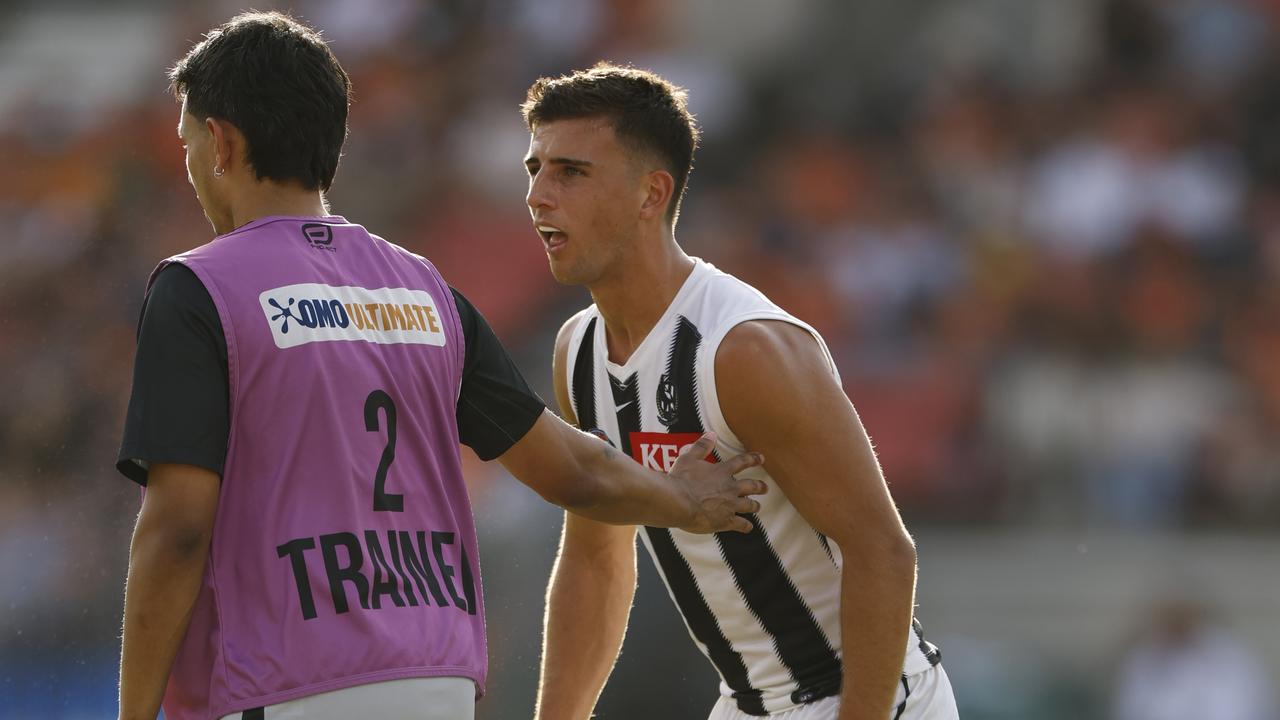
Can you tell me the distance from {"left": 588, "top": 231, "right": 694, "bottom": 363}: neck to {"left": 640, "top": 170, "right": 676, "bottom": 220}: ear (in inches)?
3.1

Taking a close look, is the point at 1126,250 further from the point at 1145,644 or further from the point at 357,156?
the point at 357,156

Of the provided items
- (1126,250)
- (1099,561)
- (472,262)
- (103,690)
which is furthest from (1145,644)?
(103,690)

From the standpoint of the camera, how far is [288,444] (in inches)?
116

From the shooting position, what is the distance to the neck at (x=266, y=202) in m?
3.19

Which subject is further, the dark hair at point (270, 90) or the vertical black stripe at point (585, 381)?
the vertical black stripe at point (585, 381)

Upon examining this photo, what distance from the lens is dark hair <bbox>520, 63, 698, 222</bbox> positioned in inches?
166

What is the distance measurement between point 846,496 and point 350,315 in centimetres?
125

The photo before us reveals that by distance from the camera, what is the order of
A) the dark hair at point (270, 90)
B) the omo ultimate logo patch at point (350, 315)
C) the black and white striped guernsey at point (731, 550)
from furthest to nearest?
the black and white striped guernsey at point (731, 550)
the dark hair at point (270, 90)
the omo ultimate logo patch at point (350, 315)

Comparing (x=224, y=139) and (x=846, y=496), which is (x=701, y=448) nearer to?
(x=846, y=496)

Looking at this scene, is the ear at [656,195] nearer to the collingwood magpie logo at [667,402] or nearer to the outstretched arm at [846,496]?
the collingwood magpie logo at [667,402]

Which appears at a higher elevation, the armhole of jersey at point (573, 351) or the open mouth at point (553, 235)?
the open mouth at point (553, 235)

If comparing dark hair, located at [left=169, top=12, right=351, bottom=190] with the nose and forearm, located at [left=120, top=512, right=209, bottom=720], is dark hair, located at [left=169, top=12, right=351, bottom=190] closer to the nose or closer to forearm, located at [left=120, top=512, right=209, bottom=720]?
forearm, located at [left=120, top=512, right=209, bottom=720]

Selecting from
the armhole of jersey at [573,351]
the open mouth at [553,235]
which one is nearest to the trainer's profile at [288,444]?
the open mouth at [553,235]

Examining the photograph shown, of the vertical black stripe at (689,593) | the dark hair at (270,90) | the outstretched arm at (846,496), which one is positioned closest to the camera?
the dark hair at (270,90)
